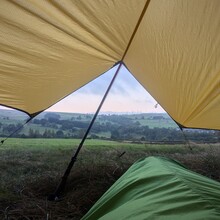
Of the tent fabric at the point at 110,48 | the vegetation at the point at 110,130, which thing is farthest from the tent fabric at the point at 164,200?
the vegetation at the point at 110,130

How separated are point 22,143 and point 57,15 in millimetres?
3594

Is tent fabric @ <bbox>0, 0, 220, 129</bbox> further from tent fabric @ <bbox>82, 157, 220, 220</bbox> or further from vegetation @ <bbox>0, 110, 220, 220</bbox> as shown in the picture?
tent fabric @ <bbox>82, 157, 220, 220</bbox>

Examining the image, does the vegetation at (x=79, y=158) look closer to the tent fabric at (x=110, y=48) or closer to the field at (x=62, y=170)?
the field at (x=62, y=170)

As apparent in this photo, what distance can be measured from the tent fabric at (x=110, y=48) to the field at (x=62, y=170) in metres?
0.92

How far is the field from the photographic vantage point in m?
2.20

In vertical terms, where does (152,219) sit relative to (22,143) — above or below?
below

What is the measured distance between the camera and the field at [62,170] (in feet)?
7.22

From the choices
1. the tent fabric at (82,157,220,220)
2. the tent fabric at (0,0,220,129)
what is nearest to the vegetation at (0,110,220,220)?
the tent fabric at (0,0,220,129)

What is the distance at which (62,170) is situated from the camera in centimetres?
338

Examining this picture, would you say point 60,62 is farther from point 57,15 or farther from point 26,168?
point 26,168

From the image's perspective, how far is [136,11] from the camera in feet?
5.14

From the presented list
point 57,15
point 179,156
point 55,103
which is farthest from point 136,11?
point 179,156

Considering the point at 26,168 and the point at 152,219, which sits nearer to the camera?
the point at 152,219

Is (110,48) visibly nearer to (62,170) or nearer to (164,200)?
(164,200)
